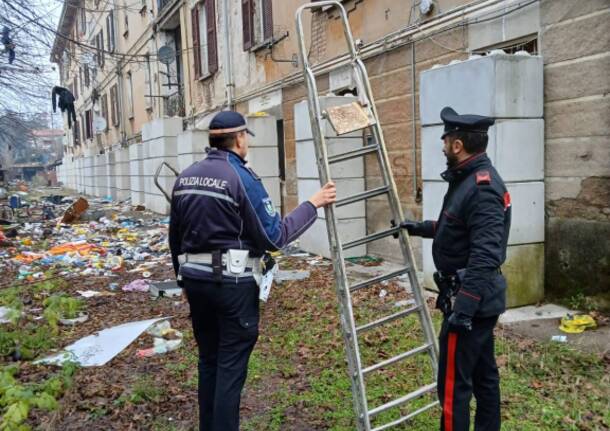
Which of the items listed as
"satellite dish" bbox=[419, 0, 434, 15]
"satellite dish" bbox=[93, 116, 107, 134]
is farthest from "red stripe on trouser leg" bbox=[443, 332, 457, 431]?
"satellite dish" bbox=[93, 116, 107, 134]

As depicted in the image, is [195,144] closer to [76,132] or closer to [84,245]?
[84,245]

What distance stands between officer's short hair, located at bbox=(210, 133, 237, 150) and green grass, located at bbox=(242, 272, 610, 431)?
1.77 metres

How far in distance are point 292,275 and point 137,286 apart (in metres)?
2.12

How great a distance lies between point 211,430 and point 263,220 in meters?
1.21

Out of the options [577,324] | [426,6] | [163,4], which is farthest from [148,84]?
[577,324]

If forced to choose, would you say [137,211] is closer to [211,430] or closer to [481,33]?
[481,33]

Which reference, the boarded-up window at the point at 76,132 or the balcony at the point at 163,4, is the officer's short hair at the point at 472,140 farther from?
the boarded-up window at the point at 76,132

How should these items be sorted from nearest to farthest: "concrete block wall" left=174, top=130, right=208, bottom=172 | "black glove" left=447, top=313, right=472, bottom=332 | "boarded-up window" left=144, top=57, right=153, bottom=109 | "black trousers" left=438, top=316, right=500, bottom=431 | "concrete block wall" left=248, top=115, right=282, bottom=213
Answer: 1. "black glove" left=447, top=313, right=472, bottom=332
2. "black trousers" left=438, top=316, right=500, bottom=431
3. "concrete block wall" left=248, top=115, right=282, bottom=213
4. "concrete block wall" left=174, top=130, right=208, bottom=172
5. "boarded-up window" left=144, top=57, right=153, bottom=109

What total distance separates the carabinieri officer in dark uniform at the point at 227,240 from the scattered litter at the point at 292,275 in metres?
4.24

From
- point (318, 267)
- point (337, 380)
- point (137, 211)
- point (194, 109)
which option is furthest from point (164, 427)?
point (137, 211)

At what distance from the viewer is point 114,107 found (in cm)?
2631

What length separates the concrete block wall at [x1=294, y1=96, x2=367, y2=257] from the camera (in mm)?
8008

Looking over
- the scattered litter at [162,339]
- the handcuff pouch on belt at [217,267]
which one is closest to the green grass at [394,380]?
the scattered litter at [162,339]

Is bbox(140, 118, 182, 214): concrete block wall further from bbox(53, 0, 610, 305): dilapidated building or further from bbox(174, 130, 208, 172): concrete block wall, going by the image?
bbox(174, 130, 208, 172): concrete block wall
